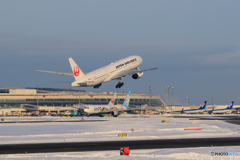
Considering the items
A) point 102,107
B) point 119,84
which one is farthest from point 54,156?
point 102,107

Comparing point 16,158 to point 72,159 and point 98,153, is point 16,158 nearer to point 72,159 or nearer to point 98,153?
point 72,159

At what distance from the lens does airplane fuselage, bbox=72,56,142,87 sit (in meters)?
59.3

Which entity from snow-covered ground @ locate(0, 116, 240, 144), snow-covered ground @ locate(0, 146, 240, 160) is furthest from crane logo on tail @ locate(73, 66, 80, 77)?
snow-covered ground @ locate(0, 146, 240, 160)

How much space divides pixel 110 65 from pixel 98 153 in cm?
3537

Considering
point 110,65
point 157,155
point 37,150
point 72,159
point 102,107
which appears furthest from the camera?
point 102,107

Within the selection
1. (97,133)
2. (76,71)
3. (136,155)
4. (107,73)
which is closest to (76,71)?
(76,71)

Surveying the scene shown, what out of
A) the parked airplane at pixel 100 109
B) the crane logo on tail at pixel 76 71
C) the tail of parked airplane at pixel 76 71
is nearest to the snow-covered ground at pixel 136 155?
the tail of parked airplane at pixel 76 71

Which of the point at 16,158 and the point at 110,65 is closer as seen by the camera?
the point at 16,158

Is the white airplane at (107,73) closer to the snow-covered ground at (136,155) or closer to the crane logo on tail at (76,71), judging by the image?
the crane logo on tail at (76,71)

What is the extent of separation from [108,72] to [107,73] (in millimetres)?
426

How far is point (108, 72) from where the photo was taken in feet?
209

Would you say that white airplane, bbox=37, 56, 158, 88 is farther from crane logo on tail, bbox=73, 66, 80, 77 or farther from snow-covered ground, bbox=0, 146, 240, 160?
snow-covered ground, bbox=0, 146, 240, 160

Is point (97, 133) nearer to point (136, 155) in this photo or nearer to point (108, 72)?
point (108, 72)

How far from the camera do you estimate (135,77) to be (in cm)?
6912
